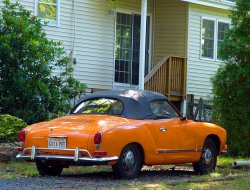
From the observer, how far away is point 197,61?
25688 mm

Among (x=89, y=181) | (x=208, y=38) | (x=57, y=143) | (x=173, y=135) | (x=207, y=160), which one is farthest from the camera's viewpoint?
(x=208, y=38)

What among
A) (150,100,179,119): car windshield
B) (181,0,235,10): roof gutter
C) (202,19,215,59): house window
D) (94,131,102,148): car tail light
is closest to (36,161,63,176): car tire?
(94,131,102,148): car tail light

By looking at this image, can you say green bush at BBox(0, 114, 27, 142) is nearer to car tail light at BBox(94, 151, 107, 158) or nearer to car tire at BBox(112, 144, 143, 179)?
car tire at BBox(112, 144, 143, 179)

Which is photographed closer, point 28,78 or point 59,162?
point 59,162

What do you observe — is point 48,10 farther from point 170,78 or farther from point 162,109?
point 162,109

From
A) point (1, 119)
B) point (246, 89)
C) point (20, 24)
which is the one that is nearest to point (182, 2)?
point (246, 89)

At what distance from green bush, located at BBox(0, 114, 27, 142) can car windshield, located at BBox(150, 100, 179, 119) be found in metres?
3.72

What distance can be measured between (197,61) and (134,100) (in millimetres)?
13396

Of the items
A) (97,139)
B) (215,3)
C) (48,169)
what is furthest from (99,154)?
(215,3)

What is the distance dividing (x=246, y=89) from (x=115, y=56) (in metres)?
6.94

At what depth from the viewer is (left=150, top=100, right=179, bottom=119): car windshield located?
12828 millimetres

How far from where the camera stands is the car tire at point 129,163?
11.6m

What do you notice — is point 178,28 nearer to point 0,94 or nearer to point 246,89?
point 246,89

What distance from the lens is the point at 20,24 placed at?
1716cm
